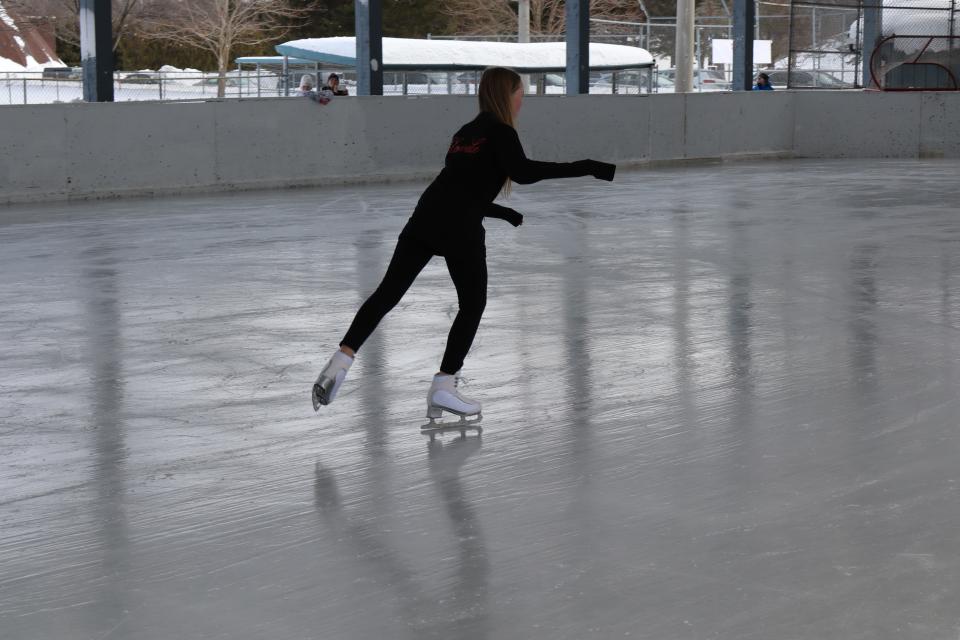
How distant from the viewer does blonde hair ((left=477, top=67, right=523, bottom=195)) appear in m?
6.38

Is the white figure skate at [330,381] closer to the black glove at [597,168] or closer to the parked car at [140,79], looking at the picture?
the black glove at [597,168]

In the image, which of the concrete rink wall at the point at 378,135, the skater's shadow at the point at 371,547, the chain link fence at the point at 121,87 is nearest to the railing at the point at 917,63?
the concrete rink wall at the point at 378,135

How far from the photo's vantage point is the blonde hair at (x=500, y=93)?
638cm

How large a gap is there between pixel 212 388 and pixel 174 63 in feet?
182

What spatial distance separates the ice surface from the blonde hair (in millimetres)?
1372

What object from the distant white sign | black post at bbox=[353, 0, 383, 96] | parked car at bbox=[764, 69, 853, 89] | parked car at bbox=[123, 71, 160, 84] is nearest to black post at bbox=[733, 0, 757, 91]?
parked car at bbox=[764, 69, 853, 89]

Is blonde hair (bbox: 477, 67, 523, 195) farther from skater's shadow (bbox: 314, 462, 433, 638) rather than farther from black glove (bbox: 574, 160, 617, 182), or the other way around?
skater's shadow (bbox: 314, 462, 433, 638)

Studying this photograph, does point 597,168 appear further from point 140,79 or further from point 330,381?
point 140,79

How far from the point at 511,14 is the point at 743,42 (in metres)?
37.5

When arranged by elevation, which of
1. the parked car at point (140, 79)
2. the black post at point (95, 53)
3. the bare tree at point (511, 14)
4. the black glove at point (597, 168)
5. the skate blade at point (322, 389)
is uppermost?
the bare tree at point (511, 14)

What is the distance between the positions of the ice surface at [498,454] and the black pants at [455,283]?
0.37m

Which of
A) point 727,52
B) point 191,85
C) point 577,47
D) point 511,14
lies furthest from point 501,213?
point 511,14

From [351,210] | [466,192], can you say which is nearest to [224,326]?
[466,192]

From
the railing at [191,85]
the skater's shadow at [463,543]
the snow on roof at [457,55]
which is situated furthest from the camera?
the snow on roof at [457,55]
